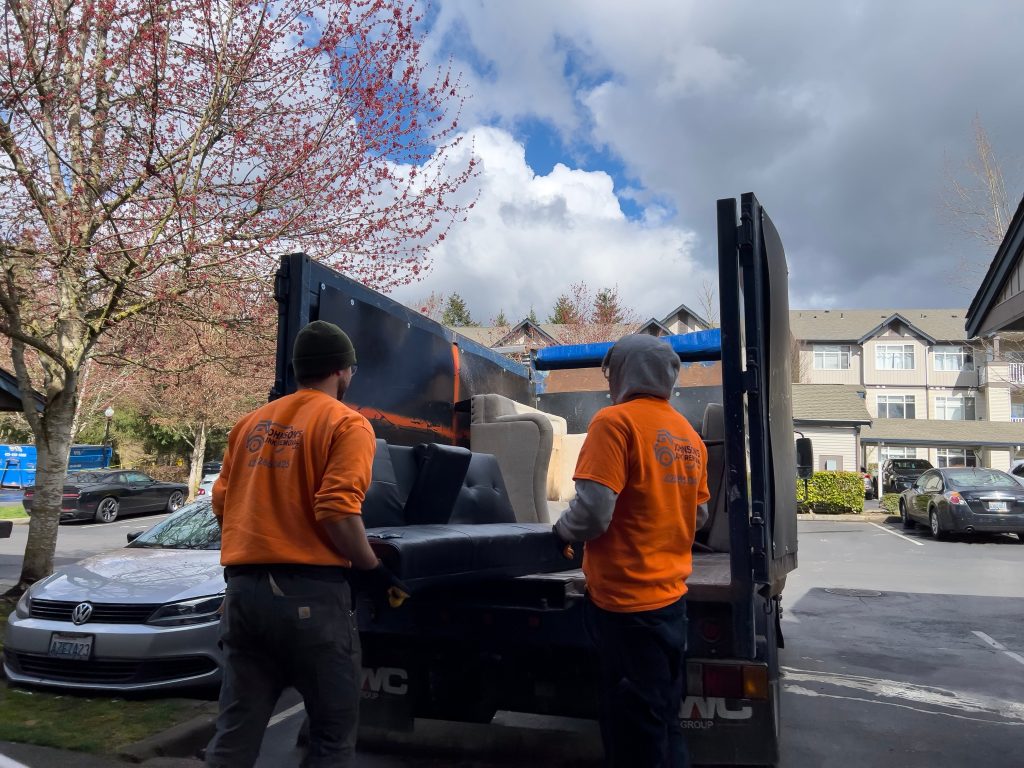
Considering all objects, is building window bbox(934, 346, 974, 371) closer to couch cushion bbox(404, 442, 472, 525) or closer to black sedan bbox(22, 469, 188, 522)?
black sedan bbox(22, 469, 188, 522)

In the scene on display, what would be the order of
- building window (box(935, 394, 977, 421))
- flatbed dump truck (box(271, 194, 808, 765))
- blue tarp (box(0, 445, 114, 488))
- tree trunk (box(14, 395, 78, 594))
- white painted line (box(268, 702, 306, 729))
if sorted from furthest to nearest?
building window (box(935, 394, 977, 421)), blue tarp (box(0, 445, 114, 488)), tree trunk (box(14, 395, 78, 594)), white painted line (box(268, 702, 306, 729)), flatbed dump truck (box(271, 194, 808, 765))

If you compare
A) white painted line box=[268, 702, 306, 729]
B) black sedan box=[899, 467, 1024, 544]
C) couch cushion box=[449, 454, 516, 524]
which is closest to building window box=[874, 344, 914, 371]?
black sedan box=[899, 467, 1024, 544]

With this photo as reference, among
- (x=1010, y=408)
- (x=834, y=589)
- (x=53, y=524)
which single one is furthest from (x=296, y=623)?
(x=1010, y=408)

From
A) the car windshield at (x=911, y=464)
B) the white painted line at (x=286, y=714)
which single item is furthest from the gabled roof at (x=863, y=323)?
the white painted line at (x=286, y=714)

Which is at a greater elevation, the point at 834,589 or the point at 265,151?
the point at 265,151

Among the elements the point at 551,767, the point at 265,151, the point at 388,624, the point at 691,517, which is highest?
the point at 265,151

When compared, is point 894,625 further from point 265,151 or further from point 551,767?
point 265,151

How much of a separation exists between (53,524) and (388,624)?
621cm

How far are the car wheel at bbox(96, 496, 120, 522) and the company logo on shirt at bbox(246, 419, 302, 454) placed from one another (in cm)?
2255

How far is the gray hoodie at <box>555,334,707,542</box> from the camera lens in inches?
114

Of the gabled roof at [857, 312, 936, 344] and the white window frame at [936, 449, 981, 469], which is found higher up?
the gabled roof at [857, 312, 936, 344]

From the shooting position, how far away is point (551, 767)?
444cm

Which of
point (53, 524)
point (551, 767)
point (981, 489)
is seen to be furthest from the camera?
point (981, 489)

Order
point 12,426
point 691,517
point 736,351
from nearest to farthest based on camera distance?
1. point 691,517
2. point 736,351
3. point 12,426
